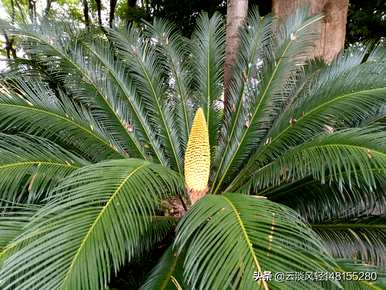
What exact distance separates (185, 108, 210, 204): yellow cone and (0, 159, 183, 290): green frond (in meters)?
0.72

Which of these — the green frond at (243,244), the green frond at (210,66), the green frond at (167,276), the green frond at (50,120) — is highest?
the green frond at (210,66)

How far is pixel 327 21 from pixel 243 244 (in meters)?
2.97

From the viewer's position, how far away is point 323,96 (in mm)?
2738

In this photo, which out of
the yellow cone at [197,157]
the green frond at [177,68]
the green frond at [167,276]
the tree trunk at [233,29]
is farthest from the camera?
the tree trunk at [233,29]

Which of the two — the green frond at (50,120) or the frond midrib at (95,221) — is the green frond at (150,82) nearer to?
the green frond at (50,120)

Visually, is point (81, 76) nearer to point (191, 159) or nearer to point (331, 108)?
point (191, 159)

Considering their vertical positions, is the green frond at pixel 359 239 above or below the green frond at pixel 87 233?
below

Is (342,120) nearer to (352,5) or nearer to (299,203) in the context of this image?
(299,203)

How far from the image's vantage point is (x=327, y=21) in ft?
12.4

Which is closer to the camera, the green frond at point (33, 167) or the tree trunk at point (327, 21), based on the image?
the green frond at point (33, 167)

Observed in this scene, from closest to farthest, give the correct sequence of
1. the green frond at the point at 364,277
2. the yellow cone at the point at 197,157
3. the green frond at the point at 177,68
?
the green frond at the point at 364,277 < the yellow cone at the point at 197,157 < the green frond at the point at 177,68

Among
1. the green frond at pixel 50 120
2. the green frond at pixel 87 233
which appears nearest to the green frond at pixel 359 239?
the green frond at pixel 87 233

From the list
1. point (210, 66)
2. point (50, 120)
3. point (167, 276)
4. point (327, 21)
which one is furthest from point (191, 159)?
point (327, 21)

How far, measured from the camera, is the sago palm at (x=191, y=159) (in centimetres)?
151
